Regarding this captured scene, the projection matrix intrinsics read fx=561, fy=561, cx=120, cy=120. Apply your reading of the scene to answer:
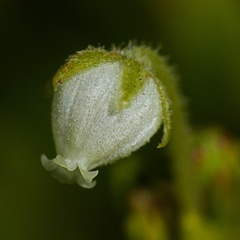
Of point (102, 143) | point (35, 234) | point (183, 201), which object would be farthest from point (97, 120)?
point (35, 234)

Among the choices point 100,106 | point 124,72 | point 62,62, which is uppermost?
point 124,72

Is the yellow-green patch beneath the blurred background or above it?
above

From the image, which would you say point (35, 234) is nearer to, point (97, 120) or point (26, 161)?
point (26, 161)

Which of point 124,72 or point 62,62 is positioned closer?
point 124,72

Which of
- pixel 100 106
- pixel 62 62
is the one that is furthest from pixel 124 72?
pixel 62 62

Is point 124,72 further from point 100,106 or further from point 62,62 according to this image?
point 62,62

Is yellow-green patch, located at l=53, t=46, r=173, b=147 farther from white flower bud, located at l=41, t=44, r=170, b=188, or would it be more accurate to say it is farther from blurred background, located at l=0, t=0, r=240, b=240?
blurred background, located at l=0, t=0, r=240, b=240

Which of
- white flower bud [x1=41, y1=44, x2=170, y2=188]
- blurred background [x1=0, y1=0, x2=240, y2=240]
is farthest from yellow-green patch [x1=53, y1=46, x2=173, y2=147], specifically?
blurred background [x1=0, y1=0, x2=240, y2=240]
